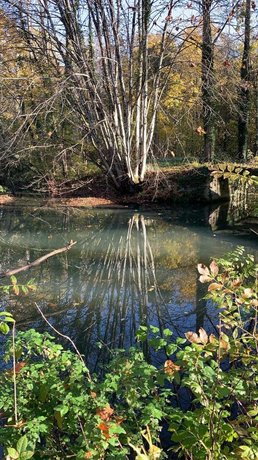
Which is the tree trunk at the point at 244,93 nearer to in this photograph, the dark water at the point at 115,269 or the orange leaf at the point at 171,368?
the dark water at the point at 115,269

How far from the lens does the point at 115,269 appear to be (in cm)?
703

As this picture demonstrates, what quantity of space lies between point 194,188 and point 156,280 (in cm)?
841

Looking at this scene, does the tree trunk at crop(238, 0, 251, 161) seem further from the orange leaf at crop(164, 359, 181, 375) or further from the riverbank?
the orange leaf at crop(164, 359, 181, 375)


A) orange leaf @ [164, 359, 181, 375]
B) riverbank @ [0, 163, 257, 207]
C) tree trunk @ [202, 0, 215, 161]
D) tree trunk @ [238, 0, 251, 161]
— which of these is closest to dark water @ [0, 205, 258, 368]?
riverbank @ [0, 163, 257, 207]

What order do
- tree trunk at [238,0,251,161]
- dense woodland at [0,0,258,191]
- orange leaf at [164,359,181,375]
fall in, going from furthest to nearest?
1. tree trunk at [238,0,251,161]
2. dense woodland at [0,0,258,191]
3. orange leaf at [164,359,181,375]

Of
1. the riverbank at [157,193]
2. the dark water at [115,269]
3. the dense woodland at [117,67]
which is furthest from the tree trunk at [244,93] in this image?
the dark water at [115,269]

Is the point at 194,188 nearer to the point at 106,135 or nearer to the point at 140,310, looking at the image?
the point at 106,135

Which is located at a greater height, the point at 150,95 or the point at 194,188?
the point at 150,95

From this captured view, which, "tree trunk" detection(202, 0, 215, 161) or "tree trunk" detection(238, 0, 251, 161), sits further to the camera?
"tree trunk" detection(238, 0, 251, 161)

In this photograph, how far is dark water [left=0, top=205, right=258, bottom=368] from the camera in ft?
16.0

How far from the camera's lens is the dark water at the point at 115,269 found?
16.0 ft

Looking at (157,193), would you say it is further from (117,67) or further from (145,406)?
(145,406)

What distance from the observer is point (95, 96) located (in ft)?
45.6

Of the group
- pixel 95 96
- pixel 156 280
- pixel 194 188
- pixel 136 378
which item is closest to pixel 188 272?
pixel 156 280
